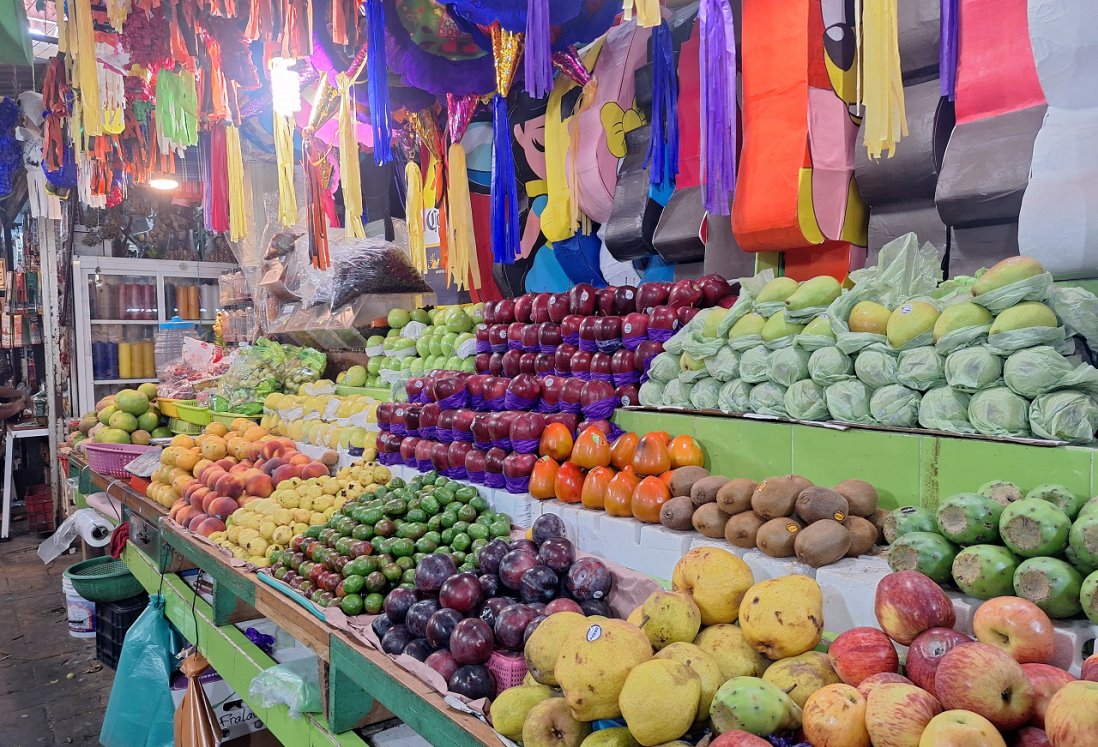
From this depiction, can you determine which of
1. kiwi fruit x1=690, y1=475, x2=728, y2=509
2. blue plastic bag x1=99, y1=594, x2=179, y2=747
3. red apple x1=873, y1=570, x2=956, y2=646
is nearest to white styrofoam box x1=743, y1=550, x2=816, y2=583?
kiwi fruit x1=690, y1=475, x2=728, y2=509

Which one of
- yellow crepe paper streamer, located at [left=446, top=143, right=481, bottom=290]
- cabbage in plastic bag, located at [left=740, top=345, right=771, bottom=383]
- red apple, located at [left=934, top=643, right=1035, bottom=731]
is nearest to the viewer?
red apple, located at [left=934, top=643, right=1035, bottom=731]

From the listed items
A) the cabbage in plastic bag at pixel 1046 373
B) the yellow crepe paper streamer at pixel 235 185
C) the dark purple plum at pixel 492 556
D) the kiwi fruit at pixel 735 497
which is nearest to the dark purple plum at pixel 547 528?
the dark purple plum at pixel 492 556

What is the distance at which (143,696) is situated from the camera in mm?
3473

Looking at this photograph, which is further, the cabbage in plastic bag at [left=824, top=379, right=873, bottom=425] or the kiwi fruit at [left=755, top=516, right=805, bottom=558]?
the cabbage in plastic bag at [left=824, top=379, right=873, bottom=425]

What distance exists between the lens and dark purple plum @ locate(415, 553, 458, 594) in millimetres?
2166

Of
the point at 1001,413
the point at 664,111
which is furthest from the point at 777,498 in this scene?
the point at 664,111

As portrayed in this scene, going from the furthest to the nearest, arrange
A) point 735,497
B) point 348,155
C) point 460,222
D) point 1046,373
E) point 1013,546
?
point 460,222, point 348,155, point 735,497, point 1046,373, point 1013,546

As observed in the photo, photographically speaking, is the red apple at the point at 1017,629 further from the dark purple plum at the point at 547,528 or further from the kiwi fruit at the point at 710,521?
the dark purple plum at the point at 547,528

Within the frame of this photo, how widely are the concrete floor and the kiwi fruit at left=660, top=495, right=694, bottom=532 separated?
11.8 feet

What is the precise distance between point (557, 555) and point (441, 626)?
0.38 metres

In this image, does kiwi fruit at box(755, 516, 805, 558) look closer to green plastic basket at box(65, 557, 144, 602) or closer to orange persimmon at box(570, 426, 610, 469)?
orange persimmon at box(570, 426, 610, 469)

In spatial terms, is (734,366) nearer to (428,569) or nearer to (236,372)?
(428,569)

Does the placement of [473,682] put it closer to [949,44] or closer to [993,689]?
[993,689]

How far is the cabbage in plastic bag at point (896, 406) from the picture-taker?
1.94 m
